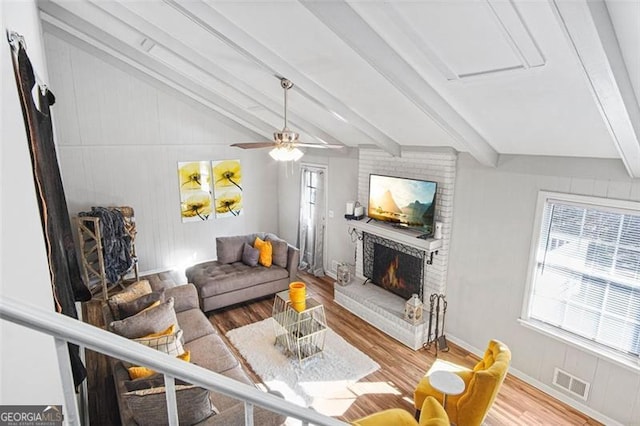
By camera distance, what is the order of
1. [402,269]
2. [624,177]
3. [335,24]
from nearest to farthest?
[335,24] < [624,177] < [402,269]

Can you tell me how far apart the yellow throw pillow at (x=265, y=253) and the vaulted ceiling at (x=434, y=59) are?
2.37m

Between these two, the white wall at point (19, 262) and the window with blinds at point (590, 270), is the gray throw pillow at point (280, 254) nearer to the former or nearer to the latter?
the window with blinds at point (590, 270)

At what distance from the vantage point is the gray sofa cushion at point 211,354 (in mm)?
3154

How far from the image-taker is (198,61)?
158 inches

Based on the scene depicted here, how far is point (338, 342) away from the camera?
445cm

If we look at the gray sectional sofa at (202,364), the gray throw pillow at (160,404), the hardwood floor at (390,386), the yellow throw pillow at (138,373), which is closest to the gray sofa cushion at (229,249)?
the hardwood floor at (390,386)

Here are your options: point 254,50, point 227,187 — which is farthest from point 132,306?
point 227,187

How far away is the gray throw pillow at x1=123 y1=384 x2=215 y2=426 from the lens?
2.13m

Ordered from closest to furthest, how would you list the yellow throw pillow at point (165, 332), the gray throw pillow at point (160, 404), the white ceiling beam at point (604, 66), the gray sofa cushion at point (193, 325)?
the white ceiling beam at point (604, 66), the gray throw pillow at point (160, 404), the yellow throw pillow at point (165, 332), the gray sofa cushion at point (193, 325)

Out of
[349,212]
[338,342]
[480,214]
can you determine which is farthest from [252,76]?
[338,342]

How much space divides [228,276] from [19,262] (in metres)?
4.27

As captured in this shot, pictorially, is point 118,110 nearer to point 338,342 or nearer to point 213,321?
point 213,321

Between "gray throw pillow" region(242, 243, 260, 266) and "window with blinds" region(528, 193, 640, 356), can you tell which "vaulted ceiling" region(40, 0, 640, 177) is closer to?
"window with blinds" region(528, 193, 640, 356)

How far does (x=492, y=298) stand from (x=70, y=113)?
22.0 ft
